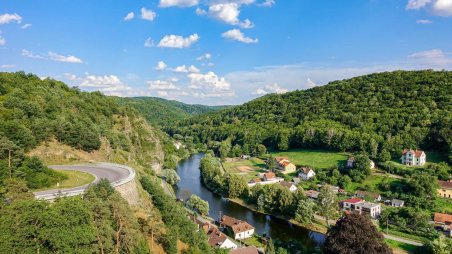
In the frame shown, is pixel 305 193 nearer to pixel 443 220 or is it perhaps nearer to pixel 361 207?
pixel 361 207

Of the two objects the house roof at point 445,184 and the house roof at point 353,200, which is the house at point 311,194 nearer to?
the house roof at point 353,200

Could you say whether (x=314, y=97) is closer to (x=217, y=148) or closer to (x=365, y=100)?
(x=365, y=100)

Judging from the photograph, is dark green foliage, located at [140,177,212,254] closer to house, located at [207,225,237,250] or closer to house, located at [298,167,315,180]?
house, located at [207,225,237,250]

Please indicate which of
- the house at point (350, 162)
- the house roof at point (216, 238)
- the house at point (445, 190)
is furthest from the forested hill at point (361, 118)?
the house roof at point (216, 238)

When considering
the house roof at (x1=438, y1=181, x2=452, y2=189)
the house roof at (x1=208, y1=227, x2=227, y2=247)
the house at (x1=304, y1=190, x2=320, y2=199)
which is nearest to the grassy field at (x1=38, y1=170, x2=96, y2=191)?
the house roof at (x1=208, y1=227, x2=227, y2=247)

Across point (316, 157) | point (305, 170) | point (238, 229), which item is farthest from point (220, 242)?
point (316, 157)
